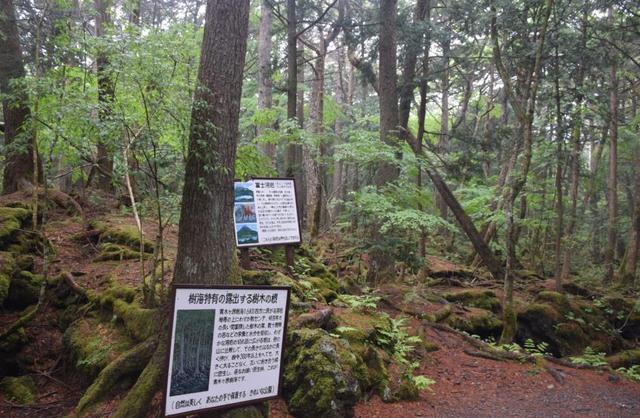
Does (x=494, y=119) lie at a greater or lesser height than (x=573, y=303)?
greater

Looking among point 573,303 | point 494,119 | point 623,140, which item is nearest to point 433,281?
point 573,303

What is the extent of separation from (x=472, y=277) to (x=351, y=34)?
797cm

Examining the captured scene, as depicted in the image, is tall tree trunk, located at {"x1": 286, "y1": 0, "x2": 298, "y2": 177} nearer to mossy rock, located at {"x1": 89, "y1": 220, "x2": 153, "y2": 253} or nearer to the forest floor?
the forest floor

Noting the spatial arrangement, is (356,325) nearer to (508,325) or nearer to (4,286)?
(508,325)

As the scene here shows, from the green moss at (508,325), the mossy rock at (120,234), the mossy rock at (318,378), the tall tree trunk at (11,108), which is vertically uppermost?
the tall tree trunk at (11,108)

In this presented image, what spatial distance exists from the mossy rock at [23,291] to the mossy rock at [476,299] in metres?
8.59

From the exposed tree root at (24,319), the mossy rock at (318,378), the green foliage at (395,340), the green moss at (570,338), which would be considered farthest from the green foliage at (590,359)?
the exposed tree root at (24,319)

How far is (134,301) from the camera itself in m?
5.91

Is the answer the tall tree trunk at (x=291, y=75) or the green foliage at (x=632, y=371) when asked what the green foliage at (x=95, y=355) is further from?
the green foliage at (x=632, y=371)

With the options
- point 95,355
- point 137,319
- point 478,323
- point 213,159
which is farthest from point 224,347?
point 478,323

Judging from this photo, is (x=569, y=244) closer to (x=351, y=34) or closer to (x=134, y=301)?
(x=351, y=34)

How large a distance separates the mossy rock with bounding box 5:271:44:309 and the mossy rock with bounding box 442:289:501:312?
8.59 m

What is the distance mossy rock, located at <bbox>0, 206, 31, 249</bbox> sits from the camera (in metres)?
7.00

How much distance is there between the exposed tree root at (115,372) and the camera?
14.8 ft
